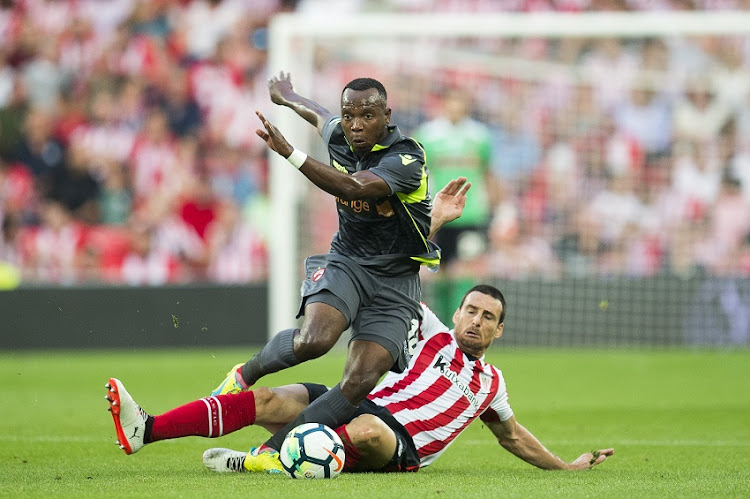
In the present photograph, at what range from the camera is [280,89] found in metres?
8.14

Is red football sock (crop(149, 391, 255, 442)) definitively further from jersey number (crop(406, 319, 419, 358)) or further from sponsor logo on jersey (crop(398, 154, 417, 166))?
sponsor logo on jersey (crop(398, 154, 417, 166))

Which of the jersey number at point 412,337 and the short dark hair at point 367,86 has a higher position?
the short dark hair at point 367,86

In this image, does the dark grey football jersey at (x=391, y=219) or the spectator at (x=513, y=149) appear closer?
the dark grey football jersey at (x=391, y=219)

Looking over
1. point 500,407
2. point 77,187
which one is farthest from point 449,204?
point 77,187

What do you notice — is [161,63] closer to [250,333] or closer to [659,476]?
[250,333]

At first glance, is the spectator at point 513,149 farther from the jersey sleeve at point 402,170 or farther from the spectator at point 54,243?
the jersey sleeve at point 402,170

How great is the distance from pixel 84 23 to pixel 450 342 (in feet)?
49.4

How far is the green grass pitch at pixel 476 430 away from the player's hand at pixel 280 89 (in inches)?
90.4

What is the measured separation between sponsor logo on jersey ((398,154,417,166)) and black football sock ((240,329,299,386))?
1.10m

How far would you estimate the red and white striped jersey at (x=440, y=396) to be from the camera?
22.6 feet

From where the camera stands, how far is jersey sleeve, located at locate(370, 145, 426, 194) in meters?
6.77

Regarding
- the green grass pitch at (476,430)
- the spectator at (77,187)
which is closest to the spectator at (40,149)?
the spectator at (77,187)

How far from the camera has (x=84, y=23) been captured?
67.6 feet

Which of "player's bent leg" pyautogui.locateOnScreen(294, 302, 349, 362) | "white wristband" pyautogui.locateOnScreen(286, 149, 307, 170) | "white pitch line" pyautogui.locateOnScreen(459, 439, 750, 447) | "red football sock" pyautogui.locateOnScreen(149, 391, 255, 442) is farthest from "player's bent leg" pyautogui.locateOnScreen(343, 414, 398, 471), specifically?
"white pitch line" pyautogui.locateOnScreen(459, 439, 750, 447)
